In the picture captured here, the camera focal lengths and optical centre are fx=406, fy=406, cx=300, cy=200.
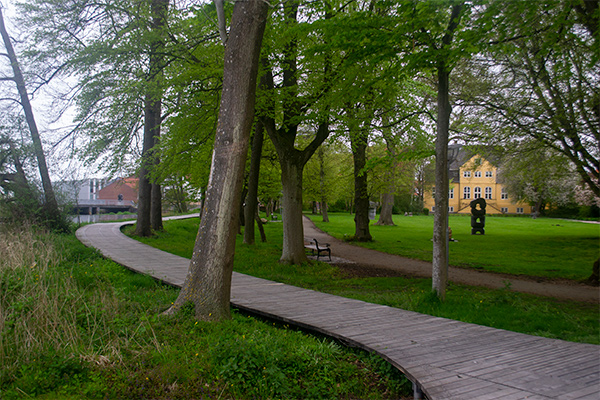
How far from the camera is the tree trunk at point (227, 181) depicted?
5828 mm

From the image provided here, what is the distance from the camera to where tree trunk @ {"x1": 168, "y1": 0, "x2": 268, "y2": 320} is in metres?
5.83

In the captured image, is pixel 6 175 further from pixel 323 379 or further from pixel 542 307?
pixel 542 307

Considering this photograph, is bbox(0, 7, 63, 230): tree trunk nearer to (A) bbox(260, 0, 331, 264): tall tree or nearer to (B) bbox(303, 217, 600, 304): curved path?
(A) bbox(260, 0, 331, 264): tall tree

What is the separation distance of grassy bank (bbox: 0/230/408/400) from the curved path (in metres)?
5.27

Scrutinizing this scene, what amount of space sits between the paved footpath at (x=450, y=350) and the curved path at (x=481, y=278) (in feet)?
11.3

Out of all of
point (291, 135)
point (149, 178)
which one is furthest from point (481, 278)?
point (149, 178)

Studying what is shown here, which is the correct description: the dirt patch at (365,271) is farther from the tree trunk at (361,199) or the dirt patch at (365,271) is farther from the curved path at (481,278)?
the tree trunk at (361,199)

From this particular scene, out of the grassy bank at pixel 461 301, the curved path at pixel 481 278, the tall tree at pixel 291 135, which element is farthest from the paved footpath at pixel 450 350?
the tall tree at pixel 291 135

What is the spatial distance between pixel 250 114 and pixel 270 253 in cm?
987

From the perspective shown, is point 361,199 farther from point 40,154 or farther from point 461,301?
point 40,154

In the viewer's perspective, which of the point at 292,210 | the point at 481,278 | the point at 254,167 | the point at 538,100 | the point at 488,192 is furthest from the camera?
the point at 488,192

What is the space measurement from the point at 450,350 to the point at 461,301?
3.24 m

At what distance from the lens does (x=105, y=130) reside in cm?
1509

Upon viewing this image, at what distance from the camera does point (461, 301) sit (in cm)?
779
